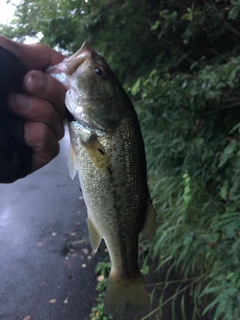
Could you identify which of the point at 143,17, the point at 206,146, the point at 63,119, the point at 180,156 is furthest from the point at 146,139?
the point at 63,119

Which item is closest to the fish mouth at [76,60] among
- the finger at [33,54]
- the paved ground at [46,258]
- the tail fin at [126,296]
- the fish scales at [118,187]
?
the finger at [33,54]

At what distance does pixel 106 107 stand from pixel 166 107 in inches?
107

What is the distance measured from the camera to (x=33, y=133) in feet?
5.14

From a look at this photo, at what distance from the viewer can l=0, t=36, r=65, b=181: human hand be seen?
4.82 feet

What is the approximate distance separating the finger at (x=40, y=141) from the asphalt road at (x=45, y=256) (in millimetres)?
2579

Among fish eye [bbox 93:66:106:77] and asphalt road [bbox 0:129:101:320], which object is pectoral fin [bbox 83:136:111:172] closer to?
fish eye [bbox 93:66:106:77]

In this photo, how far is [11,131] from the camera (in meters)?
1.57

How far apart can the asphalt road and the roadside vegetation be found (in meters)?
0.66

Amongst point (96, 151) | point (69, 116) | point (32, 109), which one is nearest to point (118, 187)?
point (96, 151)

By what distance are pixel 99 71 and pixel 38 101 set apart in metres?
0.28

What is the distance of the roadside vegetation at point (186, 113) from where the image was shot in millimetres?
3150

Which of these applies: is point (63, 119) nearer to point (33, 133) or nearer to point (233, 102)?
point (33, 133)

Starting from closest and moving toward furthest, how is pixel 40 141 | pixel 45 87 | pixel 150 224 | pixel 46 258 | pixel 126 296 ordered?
pixel 45 87 < pixel 40 141 < pixel 150 224 < pixel 126 296 < pixel 46 258

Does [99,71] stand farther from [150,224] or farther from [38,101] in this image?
[150,224]
